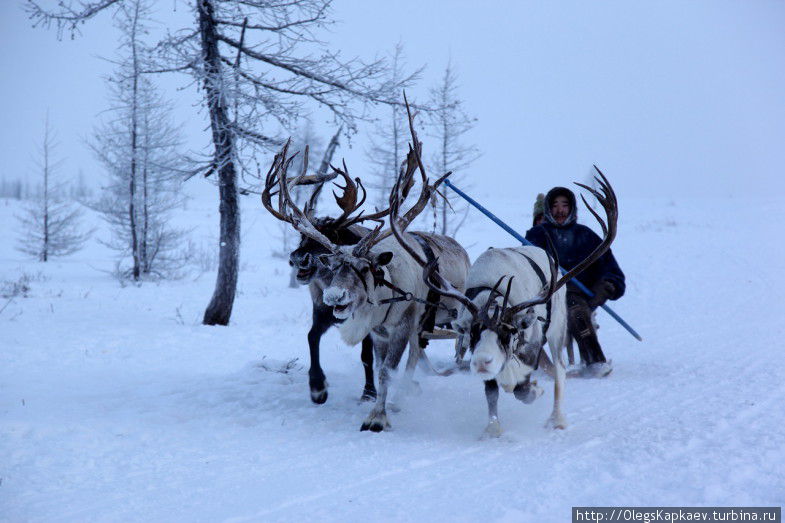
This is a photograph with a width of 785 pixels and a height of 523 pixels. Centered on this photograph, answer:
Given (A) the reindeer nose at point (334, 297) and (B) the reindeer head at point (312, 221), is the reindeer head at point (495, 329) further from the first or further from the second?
(B) the reindeer head at point (312, 221)

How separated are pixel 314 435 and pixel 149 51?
7101 mm

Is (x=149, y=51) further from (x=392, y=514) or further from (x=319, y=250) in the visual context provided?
(x=392, y=514)

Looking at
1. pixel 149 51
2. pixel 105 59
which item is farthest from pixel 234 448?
pixel 105 59

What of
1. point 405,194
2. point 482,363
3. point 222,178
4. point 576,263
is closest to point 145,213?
point 222,178

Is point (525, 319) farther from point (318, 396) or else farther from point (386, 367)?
point (318, 396)

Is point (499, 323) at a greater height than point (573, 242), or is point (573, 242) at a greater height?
point (573, 242)

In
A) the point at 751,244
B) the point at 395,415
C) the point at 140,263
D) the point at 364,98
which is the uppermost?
the point at 364,98

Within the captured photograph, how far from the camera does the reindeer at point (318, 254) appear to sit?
18.2 ft

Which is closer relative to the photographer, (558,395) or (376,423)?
(376,423)

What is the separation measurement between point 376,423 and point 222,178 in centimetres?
586

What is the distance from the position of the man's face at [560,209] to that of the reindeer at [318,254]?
2.68 meters

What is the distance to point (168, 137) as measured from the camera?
58.6 feet

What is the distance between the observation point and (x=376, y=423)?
16.1ft

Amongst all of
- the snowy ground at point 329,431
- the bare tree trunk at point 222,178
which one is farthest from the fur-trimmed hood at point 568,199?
the bare tree trunk at point 222,178
